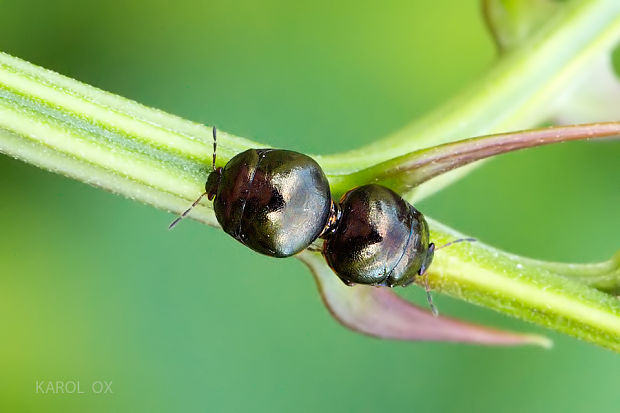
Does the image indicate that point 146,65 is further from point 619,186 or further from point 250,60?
point 619,186

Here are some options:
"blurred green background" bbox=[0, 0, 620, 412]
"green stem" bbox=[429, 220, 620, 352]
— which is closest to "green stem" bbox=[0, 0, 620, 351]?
"green stem" bbox=[429, 220, 620, 352]

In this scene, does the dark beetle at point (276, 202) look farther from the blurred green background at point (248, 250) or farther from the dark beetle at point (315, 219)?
the blurred green background at point (248, 250)

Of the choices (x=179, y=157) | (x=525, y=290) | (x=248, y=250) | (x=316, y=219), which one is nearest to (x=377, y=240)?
(x=316, y=219)

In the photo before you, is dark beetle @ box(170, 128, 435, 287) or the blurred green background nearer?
dark beetle @ box(170, 128, 435, 287)

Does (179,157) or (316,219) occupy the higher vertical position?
(179,157)

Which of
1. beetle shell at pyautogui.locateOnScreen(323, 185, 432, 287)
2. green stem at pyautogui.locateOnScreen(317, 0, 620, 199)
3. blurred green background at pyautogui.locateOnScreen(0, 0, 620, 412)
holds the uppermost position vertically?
green stem at pyautogui.locateOnScreen(317, 0, 620, 199)

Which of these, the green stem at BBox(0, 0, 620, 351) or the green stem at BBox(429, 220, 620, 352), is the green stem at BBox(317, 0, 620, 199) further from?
the green stem at BBox(429, 220, 620, 352)

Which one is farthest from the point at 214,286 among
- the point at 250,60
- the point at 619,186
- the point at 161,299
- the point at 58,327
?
the point at 619,186

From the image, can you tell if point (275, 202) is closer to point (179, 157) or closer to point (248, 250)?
point (179, 157)

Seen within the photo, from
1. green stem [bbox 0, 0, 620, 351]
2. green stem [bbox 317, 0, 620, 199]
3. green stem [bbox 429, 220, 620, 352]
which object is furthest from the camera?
green stem [bbox 317, 0, 620, 199]

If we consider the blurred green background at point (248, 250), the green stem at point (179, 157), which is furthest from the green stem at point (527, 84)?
the blurred green background at point (248, 250)
